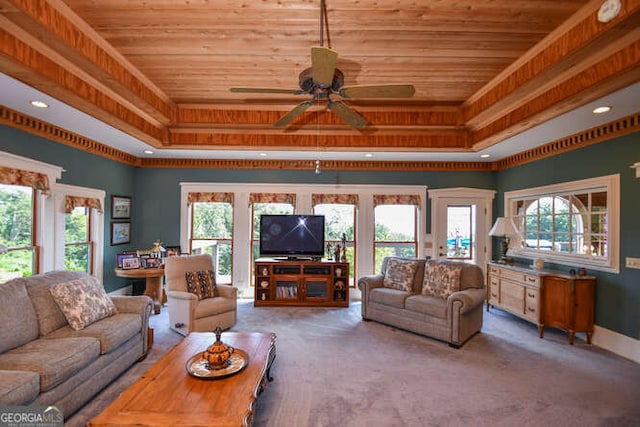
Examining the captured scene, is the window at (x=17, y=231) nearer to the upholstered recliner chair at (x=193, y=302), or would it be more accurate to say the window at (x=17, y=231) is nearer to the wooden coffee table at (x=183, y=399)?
the upholstered recliner chair at (x=193, y=302)

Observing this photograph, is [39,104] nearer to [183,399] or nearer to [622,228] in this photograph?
[183,399]

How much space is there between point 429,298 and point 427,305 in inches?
6.8

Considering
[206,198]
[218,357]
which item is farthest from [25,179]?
[218,357]

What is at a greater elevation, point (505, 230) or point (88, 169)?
point (88, 169)

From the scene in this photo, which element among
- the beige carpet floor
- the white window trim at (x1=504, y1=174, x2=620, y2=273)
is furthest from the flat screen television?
the white window trim at (x1=504, y1=174, x2=620, y2=273)

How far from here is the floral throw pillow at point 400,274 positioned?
4.45 meters

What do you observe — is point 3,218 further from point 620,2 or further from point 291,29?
point 620,2

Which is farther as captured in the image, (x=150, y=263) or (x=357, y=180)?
(x=357, y=180)

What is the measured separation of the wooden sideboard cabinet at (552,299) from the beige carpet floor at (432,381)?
0.23 m

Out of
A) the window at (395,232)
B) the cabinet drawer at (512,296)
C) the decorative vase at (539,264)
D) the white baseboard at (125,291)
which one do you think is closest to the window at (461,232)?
the window at (395,232)

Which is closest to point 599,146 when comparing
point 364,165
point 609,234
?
point 609,234

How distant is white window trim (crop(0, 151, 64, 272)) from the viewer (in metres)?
3.71

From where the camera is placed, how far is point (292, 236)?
5508 millimetres

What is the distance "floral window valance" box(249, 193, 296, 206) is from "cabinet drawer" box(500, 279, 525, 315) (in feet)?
11.8
